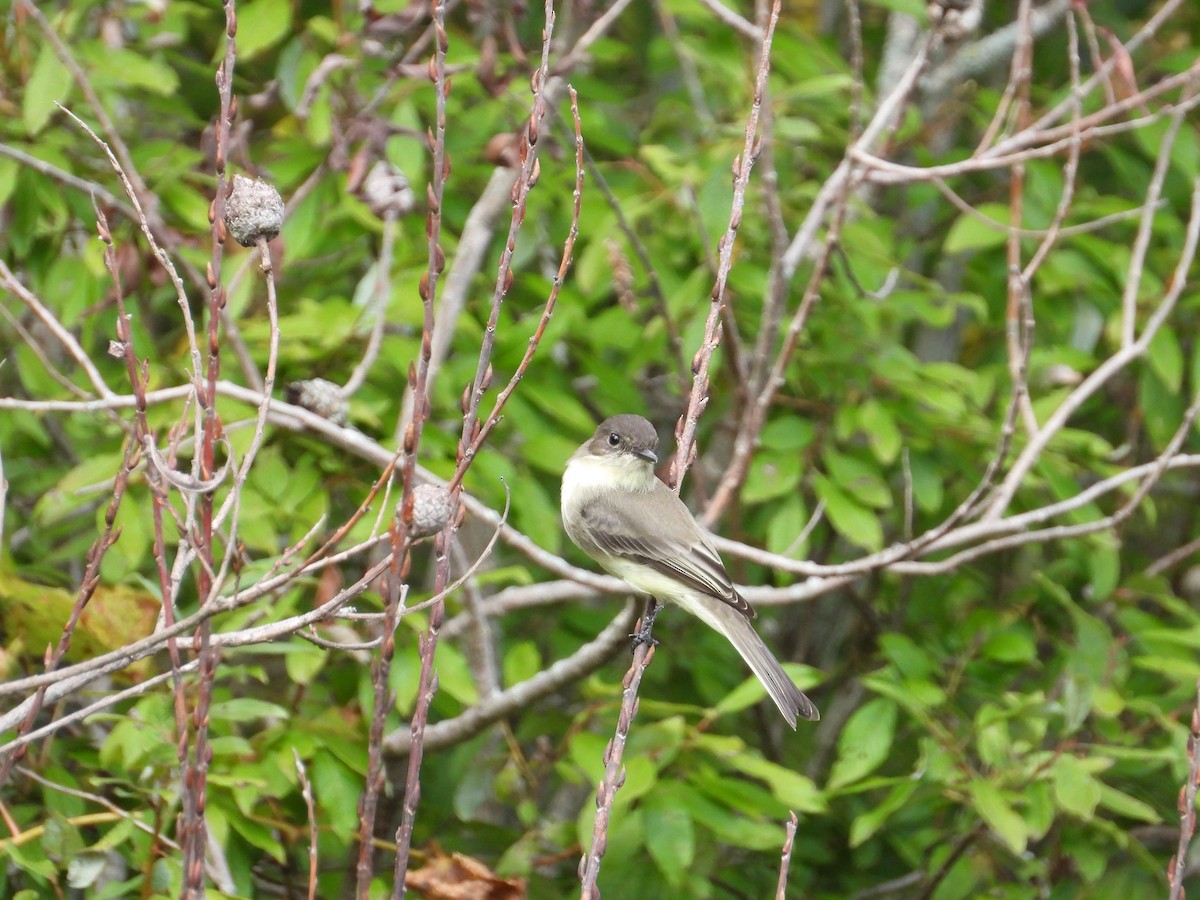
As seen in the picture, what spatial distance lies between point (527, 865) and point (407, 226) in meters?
2.21

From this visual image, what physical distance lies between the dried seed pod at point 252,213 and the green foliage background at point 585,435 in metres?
1.32

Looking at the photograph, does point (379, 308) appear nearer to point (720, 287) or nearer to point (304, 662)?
point (304, 662)

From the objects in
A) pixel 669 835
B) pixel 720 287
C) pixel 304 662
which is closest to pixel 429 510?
pixel 720 287

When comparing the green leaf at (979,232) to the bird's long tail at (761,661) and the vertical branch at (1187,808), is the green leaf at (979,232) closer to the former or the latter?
the bird's long tail at (761,661)

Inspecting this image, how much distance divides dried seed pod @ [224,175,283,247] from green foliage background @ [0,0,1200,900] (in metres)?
1.32

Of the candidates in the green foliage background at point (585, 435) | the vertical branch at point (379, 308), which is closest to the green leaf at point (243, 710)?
the green foliage background at point (585, 435)

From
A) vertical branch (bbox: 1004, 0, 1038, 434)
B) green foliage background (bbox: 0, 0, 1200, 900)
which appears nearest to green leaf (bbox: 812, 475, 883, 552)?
green foliage background (bbox: 0, 0, 1200, 900)

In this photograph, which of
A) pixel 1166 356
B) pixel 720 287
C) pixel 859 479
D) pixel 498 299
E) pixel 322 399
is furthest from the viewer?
pixel 1166 356

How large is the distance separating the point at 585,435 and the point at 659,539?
89cm

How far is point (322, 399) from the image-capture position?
3.81 metres

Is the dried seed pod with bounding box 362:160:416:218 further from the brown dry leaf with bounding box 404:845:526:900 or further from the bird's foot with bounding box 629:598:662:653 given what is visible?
the brown dry leaf with bounding box 404:845:526:900

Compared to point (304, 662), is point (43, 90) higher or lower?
higher

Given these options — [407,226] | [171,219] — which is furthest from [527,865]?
[171,219]

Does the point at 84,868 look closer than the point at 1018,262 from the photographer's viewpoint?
Yes
